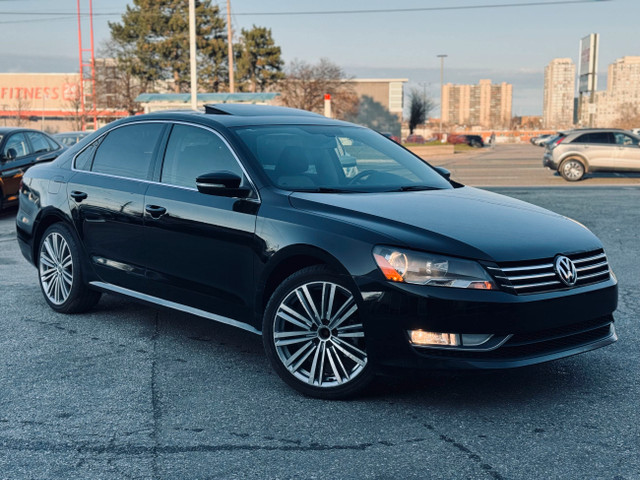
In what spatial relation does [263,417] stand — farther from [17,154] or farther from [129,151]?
[17,154]

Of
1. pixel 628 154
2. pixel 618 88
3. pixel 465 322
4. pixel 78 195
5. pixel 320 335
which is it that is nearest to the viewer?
pixel 465 322

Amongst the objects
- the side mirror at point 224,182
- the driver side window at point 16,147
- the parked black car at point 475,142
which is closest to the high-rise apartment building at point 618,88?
Answer: the parked black car at point 475,142

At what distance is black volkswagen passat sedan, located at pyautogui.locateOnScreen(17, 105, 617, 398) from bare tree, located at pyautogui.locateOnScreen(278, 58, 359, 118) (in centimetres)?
5443

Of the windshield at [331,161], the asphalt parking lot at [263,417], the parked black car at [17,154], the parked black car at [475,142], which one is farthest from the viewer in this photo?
the parked black car at [475,142]

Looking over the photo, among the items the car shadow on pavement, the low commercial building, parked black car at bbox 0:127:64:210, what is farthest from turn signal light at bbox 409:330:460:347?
the low commercial building

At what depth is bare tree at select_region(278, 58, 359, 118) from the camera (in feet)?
198

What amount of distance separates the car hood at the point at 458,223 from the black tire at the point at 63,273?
2351 millimetres

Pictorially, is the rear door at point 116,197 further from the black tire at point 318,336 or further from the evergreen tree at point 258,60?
the evergreen tree at point 258,60

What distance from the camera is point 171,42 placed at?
59.7 meters

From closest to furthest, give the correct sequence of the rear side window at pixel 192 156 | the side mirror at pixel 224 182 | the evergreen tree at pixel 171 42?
the side mirror at pixel 224 182, the rear side window at pixel 192 156, the evergreen tree at pixel 171 42

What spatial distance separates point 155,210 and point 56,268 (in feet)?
5.16

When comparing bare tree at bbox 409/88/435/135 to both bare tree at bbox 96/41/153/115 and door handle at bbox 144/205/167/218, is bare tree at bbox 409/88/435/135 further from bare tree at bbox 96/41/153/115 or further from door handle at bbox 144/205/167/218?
door handle at bbox 144/205/167/218

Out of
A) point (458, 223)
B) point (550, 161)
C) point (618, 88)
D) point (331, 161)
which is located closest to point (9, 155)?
point (331, 161)

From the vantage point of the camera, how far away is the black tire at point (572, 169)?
2323 cm
